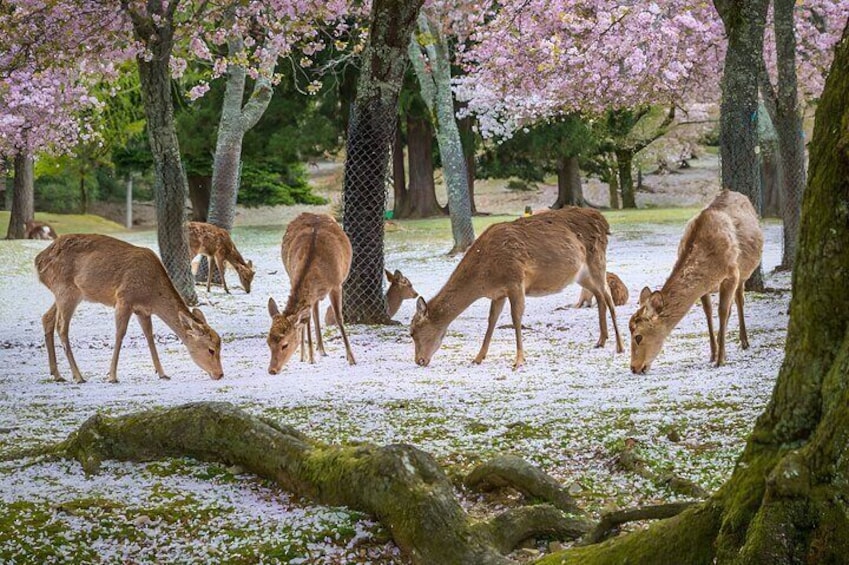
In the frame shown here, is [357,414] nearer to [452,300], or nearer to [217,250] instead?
[452,300]

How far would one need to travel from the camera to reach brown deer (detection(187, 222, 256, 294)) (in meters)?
19.6

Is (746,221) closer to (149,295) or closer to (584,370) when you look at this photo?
(584,370)

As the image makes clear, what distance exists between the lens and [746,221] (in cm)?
1009

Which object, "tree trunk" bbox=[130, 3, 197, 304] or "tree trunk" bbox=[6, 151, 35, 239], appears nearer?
"tree trunk" bbox=[130, 3, 197, 304]

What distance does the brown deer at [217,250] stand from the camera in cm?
1958

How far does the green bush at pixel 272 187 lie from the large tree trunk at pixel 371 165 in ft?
95.5

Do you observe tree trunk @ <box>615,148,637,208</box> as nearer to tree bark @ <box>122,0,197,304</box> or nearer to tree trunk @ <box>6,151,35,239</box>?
tree trunk @ <box>6,151,35,239</box>

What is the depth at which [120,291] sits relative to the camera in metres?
10.2

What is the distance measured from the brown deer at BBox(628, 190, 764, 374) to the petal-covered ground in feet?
0.88

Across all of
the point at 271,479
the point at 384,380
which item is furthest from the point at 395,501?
the point at 384,380

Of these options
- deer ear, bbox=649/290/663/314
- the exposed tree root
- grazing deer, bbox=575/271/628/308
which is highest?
deer ear, bbox=649/290/663/314

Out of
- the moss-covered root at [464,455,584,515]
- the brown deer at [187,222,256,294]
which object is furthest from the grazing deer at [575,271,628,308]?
the moss-covered root at [464,455,584,515]

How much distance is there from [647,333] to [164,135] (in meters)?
8.72

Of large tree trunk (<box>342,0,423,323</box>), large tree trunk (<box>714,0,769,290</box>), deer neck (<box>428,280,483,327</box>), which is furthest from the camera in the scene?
large tree trunk (<box>714,0,769,290</box>)
